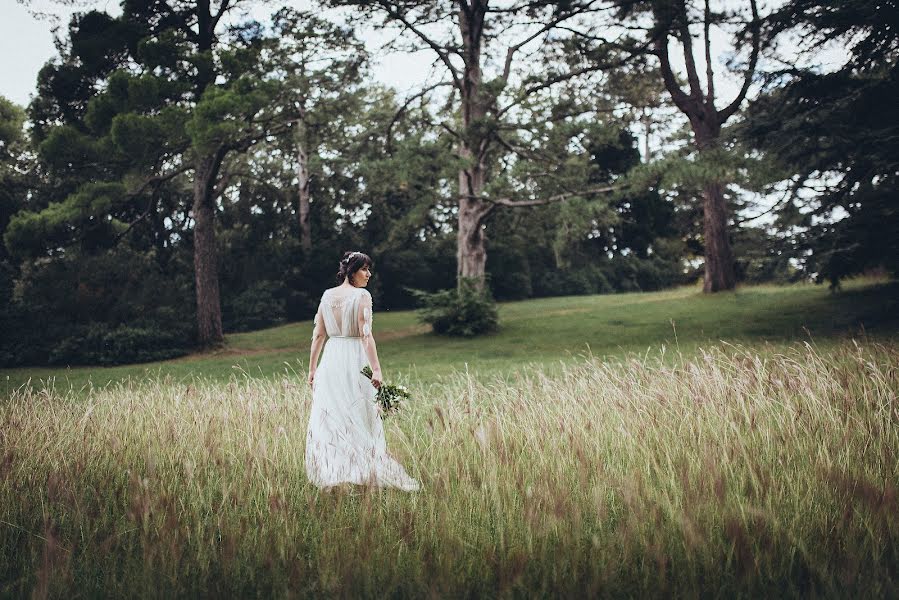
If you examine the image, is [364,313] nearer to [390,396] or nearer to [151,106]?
[390,396]

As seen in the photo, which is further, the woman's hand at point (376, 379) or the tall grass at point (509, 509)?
the woman's hand at point (376, 379)

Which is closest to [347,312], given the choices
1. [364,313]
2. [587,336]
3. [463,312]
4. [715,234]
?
[364,313]

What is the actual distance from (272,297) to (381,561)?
A: 25.0 meters

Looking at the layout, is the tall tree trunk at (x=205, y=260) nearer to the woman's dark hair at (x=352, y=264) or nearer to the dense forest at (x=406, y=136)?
the dense forest at (x=406, y=136)

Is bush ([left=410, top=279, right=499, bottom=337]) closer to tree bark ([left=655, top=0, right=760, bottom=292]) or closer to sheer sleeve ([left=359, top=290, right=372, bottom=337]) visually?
tree bark ([left=655, top=0, right=760, bottom=292])

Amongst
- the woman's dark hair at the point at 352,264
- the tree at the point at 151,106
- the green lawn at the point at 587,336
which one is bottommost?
the green lawn at the point at 587,336

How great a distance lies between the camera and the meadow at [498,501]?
2.74 m

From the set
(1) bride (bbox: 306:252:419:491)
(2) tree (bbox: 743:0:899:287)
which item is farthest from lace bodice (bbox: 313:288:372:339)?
(2) tree (bbox: 743:0:899:287)

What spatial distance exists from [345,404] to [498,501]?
1691 millimetres

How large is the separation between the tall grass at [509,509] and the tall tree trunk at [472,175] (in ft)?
45.7

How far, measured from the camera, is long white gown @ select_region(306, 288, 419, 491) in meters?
4.32

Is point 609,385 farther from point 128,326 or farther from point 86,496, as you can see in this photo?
point 128,326

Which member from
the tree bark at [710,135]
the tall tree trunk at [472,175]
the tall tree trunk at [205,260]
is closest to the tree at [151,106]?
the tall tree trunk at [205,260]

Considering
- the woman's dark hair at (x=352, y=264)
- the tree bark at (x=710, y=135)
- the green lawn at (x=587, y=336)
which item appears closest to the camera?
the woman's dark hair at (x=352, y=264)
